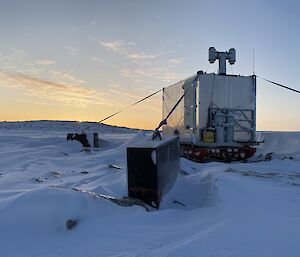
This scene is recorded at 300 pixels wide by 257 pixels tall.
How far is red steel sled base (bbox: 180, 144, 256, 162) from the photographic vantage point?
1169cm

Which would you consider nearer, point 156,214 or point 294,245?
point 294,245

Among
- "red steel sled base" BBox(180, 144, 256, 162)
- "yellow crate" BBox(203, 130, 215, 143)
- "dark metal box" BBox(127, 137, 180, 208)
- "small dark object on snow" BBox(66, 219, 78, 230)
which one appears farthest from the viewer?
"red steel sled base" BBox(180, 144, 256, 162)

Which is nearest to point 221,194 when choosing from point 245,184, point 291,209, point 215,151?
point 245,184

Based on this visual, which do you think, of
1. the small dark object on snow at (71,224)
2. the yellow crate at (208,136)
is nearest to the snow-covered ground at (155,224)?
the small dark object on snow at (71,224)

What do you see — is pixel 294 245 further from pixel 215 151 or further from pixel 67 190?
pixel 215 151

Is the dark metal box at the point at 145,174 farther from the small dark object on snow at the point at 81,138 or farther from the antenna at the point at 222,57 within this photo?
the small dark object on snow at the point at 81,138

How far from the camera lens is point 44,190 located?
4645 millimetres

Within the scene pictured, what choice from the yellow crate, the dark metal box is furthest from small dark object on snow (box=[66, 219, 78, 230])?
the yellow crate

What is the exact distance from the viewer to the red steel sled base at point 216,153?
1169 cm

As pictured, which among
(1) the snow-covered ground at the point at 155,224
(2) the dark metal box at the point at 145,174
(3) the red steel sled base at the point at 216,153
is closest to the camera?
(1) the snow-covered ground at the point at 155,224

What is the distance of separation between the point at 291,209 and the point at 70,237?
8.46 feet

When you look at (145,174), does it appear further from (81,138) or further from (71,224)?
(81,138)

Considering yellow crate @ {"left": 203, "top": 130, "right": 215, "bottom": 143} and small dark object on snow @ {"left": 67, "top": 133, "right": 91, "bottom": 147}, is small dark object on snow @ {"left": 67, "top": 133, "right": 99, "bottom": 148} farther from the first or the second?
yellow crate @ {"left": 203, "top": 130, "right": 215, "bottom": 143}

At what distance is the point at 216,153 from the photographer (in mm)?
11828
